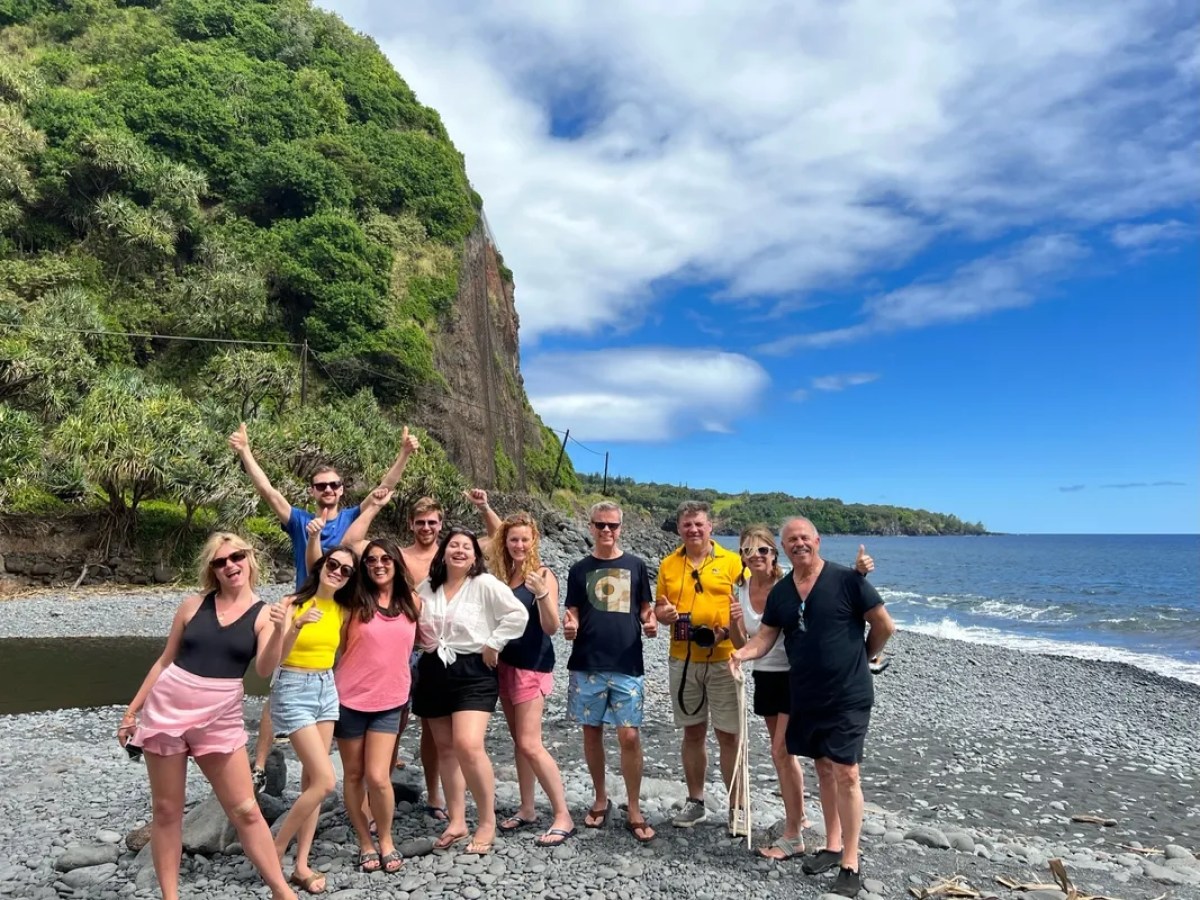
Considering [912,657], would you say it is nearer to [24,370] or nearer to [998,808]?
[998,808]

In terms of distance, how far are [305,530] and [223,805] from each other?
6.76 ft

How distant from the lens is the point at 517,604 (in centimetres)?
459

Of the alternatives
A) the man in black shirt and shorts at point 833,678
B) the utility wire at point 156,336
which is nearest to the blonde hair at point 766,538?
the man in black shirt and shorts at point 833,678

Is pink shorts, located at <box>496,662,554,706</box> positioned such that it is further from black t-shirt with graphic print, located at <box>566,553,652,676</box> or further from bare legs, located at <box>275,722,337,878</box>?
bare legs, located at <box>275,722,337,878</box>

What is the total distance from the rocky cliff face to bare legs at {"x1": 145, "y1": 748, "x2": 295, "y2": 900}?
3135cm

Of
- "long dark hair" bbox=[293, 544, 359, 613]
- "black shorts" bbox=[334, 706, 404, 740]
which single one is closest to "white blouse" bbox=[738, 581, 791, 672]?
"black shorts" bbox=[334, 706, 404, 740]

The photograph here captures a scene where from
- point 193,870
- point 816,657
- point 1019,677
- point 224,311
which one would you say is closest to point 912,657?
point 1019,677

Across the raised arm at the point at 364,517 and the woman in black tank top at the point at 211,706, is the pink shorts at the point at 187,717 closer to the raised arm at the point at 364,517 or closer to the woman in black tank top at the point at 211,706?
the woman in black tank top at the point at 211,706

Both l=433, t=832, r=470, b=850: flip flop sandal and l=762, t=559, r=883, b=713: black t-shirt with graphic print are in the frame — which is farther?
l=433, t=832, r=470, b=850: flip flop sandal

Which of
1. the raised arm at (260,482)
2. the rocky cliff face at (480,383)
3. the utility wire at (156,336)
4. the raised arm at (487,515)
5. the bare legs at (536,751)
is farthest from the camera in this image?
the rocky cliff face at (480,383)

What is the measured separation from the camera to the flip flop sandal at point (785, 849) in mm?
4562

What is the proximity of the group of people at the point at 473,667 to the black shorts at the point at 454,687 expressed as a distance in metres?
0.01

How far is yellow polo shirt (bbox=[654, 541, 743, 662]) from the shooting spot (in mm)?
4898

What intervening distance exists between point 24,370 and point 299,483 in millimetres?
8238
